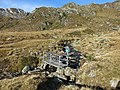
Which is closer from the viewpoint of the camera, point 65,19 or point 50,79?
point 50,79

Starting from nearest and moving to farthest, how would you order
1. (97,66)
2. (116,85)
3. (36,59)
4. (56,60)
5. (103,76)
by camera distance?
(116,85) → (103,76) → (97,66) → (56,60) → (36,59)

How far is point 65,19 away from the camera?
195 meters

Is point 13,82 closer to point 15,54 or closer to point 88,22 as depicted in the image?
point 15,54

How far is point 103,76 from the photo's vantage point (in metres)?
33.6

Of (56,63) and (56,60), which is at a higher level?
(56,60)

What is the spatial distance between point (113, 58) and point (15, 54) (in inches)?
887

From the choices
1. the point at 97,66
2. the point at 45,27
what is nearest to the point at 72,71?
the point at 97,66

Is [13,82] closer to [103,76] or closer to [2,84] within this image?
[2,84]

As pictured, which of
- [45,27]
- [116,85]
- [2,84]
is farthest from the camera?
[45,27]

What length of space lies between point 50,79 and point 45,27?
161m

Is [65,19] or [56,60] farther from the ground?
[65,19]

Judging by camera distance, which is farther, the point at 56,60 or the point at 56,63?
the point at 56,60

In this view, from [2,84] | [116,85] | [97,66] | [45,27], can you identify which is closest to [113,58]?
[97,66]

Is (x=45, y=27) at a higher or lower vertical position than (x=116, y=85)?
higher
